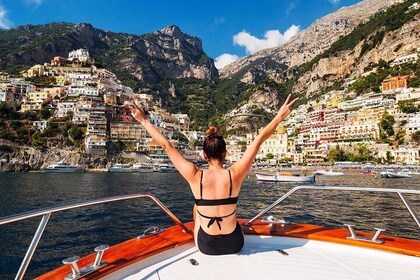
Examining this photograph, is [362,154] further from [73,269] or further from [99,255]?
[73,269]

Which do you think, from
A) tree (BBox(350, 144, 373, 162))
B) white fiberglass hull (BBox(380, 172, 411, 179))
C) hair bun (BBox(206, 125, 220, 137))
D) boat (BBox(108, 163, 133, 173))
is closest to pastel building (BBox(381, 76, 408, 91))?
tree (BBox(350, 144, 373, 162))

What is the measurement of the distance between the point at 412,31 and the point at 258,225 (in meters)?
117

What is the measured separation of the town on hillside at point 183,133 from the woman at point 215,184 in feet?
234

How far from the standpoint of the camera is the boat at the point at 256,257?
195 centimetres

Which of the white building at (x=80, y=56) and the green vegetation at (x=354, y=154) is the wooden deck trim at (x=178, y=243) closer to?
the green vegetation at (x=354, y=154)

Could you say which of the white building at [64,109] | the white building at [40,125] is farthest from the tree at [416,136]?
the white building at [40,125]

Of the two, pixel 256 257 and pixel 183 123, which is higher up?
pixel 183 123

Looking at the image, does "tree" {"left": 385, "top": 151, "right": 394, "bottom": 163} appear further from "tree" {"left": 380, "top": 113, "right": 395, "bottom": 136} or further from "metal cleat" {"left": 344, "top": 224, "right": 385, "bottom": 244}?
"metal cleat" {"left": 344, "top": 224, "right": 385, "bottom": 244}

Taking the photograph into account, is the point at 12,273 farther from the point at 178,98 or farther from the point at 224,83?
the point at 224,83

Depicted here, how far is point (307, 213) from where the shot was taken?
13258mm

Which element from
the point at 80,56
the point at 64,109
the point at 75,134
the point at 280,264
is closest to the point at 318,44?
the point at 80,56

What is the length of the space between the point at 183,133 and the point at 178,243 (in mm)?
107816

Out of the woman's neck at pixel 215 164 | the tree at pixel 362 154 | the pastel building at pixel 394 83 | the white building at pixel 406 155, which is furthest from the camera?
the pastel building at pixel 394 83

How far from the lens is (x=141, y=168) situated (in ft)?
233
